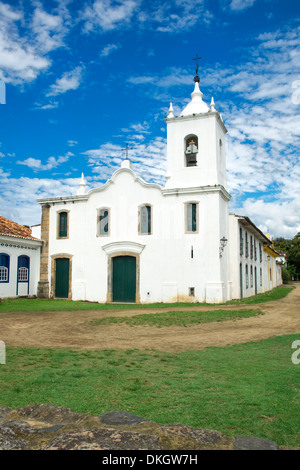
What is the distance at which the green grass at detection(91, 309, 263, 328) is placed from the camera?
39.2 ft

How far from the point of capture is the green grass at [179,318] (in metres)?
11.9

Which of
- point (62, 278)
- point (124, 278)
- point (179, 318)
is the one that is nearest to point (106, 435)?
point (179, 318)

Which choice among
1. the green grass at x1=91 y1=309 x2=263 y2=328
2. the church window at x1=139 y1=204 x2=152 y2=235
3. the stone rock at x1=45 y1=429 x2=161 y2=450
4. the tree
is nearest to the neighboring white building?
the church window at x1=139 y1=204 x2=152 y2=235

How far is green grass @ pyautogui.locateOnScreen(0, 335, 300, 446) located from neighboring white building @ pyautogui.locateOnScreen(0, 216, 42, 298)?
1364cm

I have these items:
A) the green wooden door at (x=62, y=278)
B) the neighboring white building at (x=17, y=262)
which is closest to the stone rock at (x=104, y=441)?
the neighboring white building at (x=17, y=262)

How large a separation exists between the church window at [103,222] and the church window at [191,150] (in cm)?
523

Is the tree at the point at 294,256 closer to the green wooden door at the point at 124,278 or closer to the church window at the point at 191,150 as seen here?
the church window at the point at 191,150

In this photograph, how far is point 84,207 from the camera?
2183 centimetres

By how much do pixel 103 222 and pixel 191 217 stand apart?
16.8ft

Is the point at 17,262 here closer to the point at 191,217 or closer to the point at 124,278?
the point at 124,278

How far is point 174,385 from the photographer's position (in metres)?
4.98

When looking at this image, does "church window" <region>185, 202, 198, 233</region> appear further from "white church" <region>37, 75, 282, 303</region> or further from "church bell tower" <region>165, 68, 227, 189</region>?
"church bell tower" <region>165, 68, 227, 189</region>
